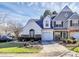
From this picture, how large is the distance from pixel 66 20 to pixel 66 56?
1.17ft

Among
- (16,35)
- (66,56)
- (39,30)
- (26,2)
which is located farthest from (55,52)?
(26,2)

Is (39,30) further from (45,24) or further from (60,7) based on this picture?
(60,7)

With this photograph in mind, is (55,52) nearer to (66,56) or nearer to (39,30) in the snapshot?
(66,56)

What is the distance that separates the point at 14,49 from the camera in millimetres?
2238

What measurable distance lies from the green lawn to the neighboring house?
122mm

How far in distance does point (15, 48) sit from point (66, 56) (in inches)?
20.3

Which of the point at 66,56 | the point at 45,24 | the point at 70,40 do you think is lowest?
the point at 66,56

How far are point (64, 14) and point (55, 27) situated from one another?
16 cm

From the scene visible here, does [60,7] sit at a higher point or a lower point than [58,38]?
higher

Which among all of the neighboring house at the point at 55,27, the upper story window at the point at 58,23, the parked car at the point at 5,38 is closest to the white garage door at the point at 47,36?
the neighboring house at the point at 55,27

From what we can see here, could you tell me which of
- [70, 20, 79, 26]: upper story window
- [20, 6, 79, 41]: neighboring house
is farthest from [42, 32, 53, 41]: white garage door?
[70, 20, 79, 26]: upper story window

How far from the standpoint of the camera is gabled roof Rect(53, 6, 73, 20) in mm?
2194

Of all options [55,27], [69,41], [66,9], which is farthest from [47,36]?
[66,9]

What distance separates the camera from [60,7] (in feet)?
7.23
